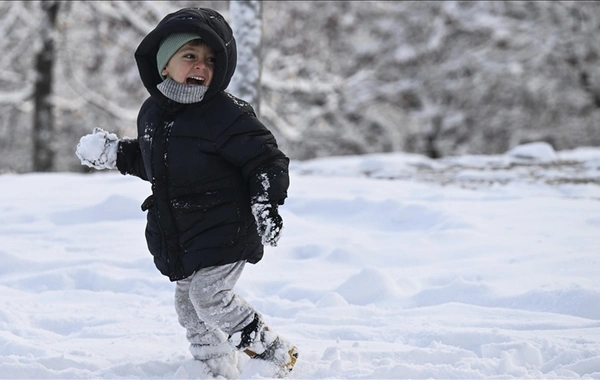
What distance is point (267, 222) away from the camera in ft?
9.07

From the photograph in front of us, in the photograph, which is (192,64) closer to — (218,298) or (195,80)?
(195,80)

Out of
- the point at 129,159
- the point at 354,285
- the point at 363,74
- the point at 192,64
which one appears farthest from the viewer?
the point at 363,74

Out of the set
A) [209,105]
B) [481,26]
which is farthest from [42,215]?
[481,26]

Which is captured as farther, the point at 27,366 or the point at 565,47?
the point at 565,47

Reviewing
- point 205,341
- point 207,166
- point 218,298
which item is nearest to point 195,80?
point 207,166

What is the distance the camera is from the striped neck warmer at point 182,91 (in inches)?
112

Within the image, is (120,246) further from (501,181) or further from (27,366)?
(501,181)

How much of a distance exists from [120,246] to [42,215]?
0.96 m

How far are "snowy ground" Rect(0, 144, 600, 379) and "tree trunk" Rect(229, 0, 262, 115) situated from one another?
3.25 ft

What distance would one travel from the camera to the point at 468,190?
6.92 m

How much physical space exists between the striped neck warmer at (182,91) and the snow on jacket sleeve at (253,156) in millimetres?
166

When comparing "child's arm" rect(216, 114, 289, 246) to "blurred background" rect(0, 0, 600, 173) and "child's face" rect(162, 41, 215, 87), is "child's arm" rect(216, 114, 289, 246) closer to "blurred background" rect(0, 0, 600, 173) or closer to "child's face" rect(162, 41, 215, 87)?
"child's face" rect(162, 41, 215, 87)

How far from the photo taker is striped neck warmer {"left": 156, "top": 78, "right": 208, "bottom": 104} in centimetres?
284

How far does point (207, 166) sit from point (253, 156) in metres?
0.18
